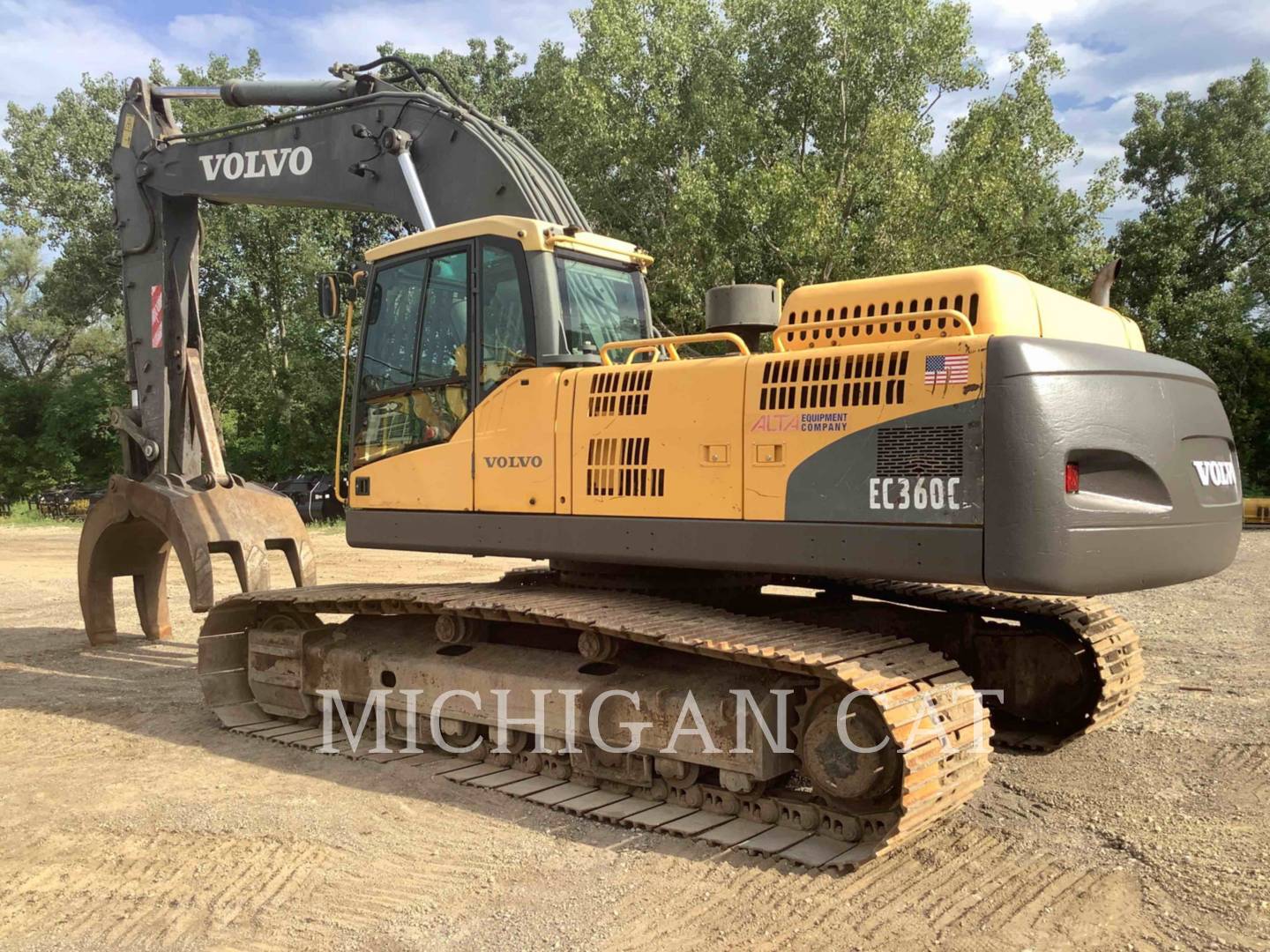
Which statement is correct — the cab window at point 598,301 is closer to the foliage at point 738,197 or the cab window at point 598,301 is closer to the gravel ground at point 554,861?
the gravel ground at point 554,861

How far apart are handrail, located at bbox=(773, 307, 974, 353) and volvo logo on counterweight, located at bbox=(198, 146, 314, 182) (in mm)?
4527

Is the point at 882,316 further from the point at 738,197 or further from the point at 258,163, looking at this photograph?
the point at 738,197

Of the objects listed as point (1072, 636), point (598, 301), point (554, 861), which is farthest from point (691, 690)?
point (598, 301)

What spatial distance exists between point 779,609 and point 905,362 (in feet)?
7.20

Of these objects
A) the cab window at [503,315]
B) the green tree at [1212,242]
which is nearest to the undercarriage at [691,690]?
the cab window at [503,315]

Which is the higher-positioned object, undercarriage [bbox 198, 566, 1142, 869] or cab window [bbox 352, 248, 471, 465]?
cab window [bbox 352, 248, 471, 465]

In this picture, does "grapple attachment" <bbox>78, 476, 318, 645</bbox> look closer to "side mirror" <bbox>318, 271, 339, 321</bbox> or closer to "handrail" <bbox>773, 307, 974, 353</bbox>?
"side mirror" <bbox>318, 271, 339, 321</bbox>

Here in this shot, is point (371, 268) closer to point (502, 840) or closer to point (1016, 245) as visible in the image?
point (502, 840)

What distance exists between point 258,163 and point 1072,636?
6773 mm

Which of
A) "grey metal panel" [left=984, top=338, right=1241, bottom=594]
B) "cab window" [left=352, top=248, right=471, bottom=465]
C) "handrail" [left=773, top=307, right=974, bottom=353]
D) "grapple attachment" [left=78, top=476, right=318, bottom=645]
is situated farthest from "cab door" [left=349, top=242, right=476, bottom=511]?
"grey metal panel" [left=984, top=338, right=1241, bottom=594]

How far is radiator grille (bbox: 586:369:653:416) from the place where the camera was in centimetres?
523

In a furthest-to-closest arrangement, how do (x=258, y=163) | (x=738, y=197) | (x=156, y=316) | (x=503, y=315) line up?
(x=738, y=197)
(x=156, y=316)
(x=258, y=163)
(x=503, y=315)

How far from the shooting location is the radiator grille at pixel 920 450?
4.25 meters

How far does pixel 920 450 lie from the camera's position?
4348mm
